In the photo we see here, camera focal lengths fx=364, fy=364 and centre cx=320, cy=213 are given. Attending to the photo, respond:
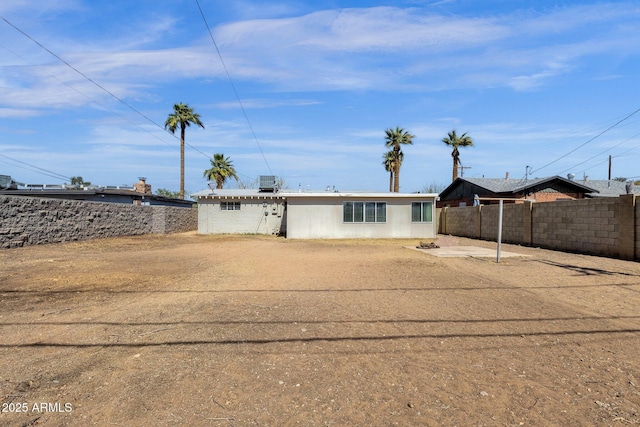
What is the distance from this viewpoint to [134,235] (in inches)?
872

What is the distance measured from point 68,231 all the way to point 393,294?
15656 mm

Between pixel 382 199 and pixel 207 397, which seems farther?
pixel 382 199

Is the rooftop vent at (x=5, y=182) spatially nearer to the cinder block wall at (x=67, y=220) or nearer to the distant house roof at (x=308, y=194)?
the cinder block wall at (x=67, y=220)

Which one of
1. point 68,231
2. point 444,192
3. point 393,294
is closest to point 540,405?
point 393,294

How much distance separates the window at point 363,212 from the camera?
22047 mm

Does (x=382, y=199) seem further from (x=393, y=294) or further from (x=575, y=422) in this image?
(x=575, y=422)

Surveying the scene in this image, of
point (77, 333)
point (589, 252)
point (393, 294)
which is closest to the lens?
point (77, 333)

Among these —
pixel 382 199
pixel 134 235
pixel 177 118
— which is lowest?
pixel 134 235

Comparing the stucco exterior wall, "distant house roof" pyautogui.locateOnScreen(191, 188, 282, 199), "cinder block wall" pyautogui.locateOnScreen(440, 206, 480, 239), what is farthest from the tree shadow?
the stucco exterior wall

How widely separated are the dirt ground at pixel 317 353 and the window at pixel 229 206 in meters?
18.0

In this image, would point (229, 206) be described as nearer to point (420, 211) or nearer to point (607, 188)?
point (420, 211)

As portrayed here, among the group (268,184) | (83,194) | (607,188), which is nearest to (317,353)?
(268,184)

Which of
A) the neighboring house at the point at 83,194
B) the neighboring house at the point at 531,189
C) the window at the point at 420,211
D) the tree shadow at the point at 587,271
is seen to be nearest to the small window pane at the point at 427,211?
the window at the point at 420,211

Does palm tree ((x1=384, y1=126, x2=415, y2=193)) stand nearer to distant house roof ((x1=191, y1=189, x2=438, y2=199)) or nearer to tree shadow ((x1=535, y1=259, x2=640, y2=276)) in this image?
distant house roof ((x1=191, y1=189, x2=438, y2=199))
